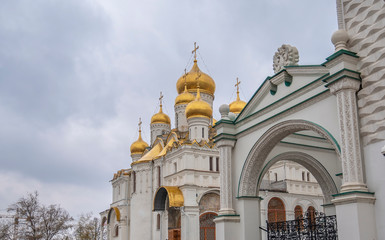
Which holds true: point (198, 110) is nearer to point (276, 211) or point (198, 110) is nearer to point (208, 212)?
point (208, 212)

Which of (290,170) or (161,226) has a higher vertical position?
(290,170)

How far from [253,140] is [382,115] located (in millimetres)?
4257

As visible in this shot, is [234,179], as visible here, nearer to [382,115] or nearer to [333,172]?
[333,172]

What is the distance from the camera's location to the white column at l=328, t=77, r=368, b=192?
7.61 meters

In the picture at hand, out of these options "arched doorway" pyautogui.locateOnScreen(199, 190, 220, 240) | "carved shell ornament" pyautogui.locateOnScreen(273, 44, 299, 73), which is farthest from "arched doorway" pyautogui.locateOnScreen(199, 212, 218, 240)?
"carved shell ornament" pyautogui.locateOnScreen(273, 44, 299, 73)

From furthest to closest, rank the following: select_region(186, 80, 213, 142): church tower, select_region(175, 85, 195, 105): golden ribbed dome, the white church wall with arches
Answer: select_region(175, 85, 195, 105): golden ribbed dome
select_region(186, 80, 213, 142): church tower
the white church wall with arches

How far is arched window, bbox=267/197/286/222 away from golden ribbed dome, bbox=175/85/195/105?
9451mm

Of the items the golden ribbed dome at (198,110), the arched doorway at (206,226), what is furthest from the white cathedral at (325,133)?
the golden ribbed dome at (198,110)

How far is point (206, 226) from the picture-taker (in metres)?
23.4

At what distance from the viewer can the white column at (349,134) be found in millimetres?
7609

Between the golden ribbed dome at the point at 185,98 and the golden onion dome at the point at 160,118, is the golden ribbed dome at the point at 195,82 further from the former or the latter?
the golden onion dome at the point at 160,118

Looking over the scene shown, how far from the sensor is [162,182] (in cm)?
2623

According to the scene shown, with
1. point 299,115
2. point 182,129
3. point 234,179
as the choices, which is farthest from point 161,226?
point 299,115

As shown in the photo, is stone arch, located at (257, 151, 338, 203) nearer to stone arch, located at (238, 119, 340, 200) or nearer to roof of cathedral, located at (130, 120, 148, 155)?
stone arch, located at (238, 119, 340, 200)
